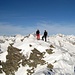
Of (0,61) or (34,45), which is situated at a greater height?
(34,45)

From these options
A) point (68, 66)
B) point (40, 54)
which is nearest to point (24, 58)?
point (40, 54)

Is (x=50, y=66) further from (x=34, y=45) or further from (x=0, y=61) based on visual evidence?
(x=0, y=61)

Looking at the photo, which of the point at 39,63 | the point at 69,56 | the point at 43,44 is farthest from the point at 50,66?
the point at 43,44

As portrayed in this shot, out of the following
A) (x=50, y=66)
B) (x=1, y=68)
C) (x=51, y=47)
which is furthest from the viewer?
(x=51, y=47)

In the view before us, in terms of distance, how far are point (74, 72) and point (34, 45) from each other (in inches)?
403

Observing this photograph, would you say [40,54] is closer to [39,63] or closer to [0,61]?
[39,63]

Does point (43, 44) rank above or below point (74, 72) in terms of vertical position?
Result: above

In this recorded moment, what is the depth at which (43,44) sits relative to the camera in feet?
119

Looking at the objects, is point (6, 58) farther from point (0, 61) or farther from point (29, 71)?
point (29, 71)

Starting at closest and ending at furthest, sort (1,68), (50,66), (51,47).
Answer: (50,66)
(1,68)
(51,47)

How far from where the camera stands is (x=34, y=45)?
3519 cm

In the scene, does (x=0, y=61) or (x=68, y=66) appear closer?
(x=68, y=66)

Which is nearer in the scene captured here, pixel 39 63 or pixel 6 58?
pixel 39 63

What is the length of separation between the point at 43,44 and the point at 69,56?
6.59m
